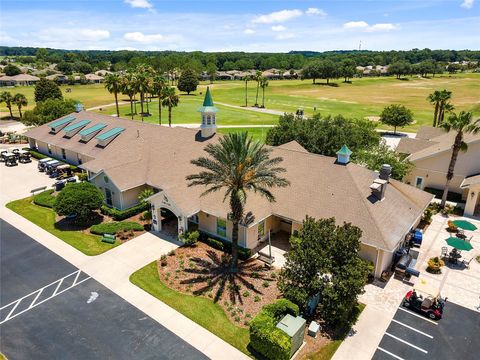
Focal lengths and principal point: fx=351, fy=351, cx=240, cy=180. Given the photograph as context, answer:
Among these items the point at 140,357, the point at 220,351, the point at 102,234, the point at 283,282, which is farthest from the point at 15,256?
the point at 283,282

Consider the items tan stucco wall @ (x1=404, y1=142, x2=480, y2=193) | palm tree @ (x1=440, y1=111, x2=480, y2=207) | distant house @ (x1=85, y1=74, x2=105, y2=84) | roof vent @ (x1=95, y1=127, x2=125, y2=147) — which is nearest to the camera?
palm tree @ (x1=440, y1=111, x2=480, y2=207)

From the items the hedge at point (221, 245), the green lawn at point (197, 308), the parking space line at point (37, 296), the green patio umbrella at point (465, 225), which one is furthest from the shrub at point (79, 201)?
the green patio umbrella at point (465, 225)

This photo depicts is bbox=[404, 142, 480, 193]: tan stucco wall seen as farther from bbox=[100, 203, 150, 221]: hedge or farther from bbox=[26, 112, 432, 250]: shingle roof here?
bbox=[100, 203, 150, 221]: hedge

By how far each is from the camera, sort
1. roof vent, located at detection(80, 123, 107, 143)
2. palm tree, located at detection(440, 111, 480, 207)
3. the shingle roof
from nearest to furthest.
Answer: the shingle roof < palm tree, located at detection(440, 111, 480, 207) < roof vent, located at detection(80, 123, 107, 143)

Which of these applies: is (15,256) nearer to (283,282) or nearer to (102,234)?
(102,234)

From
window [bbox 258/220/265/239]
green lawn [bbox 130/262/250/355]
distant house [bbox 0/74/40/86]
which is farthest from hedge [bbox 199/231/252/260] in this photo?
distant house [bbox 0/74/40/86]

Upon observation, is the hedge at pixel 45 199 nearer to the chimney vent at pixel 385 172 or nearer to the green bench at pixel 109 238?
the green bench at pixel 109 238
